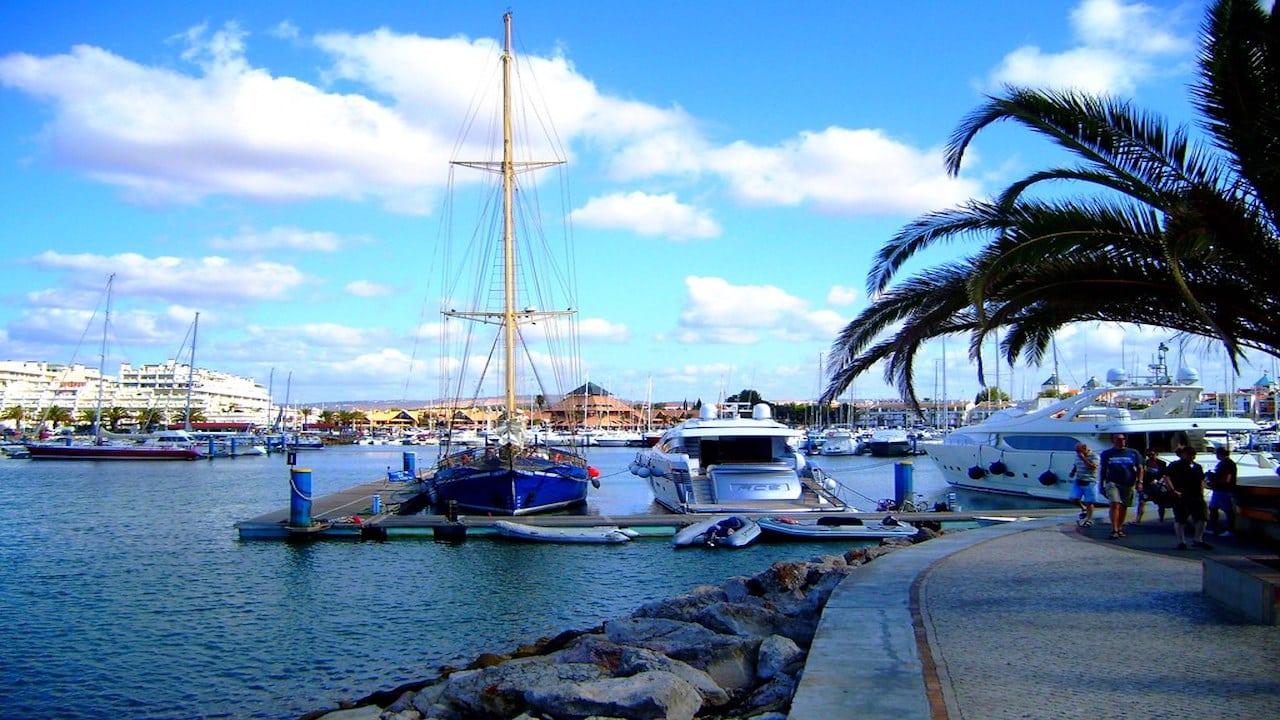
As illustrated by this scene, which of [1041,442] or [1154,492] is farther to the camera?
[1041,442]

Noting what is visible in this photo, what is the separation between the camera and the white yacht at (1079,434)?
118ft

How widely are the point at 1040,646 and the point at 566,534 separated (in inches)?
Answer: 725

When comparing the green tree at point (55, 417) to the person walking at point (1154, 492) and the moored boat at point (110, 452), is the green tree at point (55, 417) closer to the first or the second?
the moored boat at point (110, 452)

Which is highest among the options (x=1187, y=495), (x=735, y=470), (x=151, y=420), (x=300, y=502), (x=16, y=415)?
(x=16, y=415)

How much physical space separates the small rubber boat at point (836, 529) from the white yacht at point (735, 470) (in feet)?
7.54

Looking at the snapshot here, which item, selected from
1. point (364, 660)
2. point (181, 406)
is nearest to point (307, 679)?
point (364, 660)

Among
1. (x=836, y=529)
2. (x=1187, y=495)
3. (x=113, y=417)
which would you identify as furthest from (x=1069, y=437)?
(x=113, y=417)

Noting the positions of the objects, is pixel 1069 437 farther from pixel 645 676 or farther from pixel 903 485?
pixel 645 676

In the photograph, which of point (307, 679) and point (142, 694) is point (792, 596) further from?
point (142, 694)

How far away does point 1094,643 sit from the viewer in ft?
30.3

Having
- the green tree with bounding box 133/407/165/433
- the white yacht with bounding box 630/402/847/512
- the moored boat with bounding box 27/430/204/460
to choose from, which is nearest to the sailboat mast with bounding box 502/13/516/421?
the white yacht with bounding box 630/402/847/512

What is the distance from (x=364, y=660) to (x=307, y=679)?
115cm

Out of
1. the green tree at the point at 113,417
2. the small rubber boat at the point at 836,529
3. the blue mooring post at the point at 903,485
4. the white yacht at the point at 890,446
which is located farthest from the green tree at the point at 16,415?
the small rubber boat at the point at 836,529

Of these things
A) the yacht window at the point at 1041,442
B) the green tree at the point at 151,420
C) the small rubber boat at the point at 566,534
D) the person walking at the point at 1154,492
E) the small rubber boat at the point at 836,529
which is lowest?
the small rubber boat at the point at 566,534
